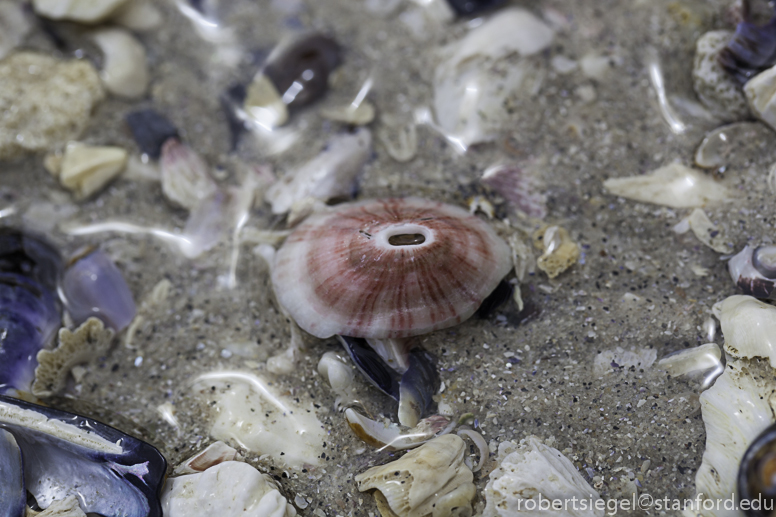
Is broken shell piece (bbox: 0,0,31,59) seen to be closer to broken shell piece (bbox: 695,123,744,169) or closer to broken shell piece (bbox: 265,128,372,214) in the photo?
broken shell piece (bbox: 265,128,372,214)

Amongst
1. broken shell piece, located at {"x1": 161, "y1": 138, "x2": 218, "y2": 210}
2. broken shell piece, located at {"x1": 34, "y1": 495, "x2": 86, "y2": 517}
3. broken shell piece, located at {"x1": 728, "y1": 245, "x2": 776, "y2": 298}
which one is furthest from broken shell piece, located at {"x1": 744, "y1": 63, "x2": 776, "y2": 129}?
broken shell piece, located at {"x1": 34, "y1": 495, "x2": 86, "y2": 517}

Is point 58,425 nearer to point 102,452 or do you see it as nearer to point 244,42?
point 102,452

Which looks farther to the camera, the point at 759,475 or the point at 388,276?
the point at 388,276

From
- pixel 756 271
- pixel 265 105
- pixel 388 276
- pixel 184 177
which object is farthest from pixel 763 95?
pixel 184 177

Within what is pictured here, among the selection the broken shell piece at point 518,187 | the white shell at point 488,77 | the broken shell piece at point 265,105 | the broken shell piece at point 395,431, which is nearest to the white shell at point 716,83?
the white shell at point 488,77

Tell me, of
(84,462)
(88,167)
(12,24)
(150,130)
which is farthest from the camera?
(12,24)

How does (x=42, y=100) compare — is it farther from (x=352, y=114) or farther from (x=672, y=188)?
(x=672, y=188)

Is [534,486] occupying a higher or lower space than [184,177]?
lower
